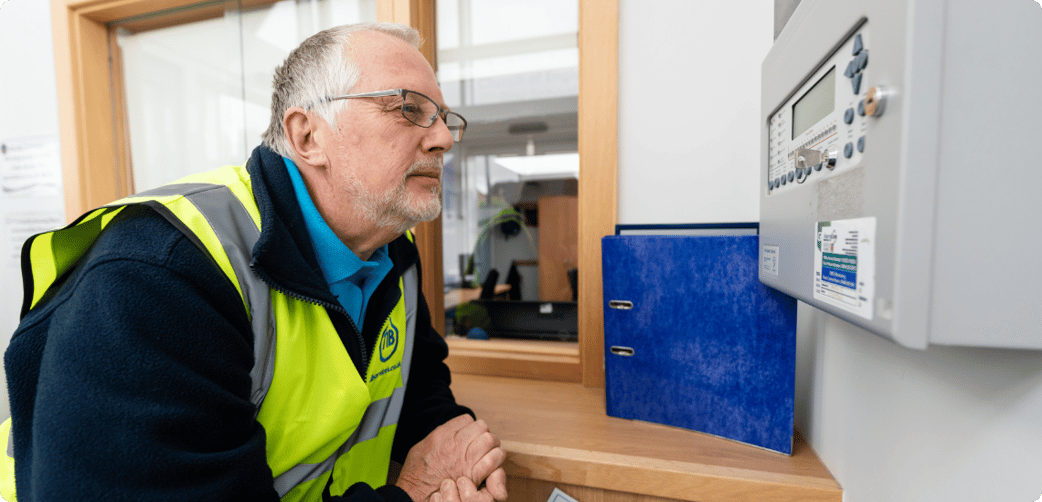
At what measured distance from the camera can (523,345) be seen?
1.19 m

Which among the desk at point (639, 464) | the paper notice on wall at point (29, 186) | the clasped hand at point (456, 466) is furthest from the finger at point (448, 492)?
the paper notice on wall at point (29, 186)

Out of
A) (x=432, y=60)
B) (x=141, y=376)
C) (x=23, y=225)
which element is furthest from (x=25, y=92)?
(x=141, y=376)

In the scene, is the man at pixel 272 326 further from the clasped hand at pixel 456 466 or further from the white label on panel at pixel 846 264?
the white label on panel at pixel 846 264

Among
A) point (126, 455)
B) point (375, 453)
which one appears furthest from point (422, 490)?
point (126, 455)

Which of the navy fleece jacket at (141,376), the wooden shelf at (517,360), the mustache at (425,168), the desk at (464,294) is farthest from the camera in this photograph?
the desk at (464,294)

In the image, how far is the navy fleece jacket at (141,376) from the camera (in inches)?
16.4

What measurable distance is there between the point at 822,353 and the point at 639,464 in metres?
0.35

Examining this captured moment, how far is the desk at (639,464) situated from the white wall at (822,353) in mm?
71

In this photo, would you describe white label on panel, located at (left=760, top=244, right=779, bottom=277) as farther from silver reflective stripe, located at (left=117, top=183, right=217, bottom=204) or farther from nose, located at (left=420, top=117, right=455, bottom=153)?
silver reflective stripe, located at (left=117, top=183, right=217, bottom=204)

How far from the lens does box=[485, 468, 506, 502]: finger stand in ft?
2.21

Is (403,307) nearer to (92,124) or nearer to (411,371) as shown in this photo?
(411,371)

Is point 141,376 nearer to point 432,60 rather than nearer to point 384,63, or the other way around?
point 384,63

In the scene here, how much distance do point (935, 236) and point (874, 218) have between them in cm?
4

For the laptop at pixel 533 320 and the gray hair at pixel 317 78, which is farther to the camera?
the laptop at pixel 533 320
